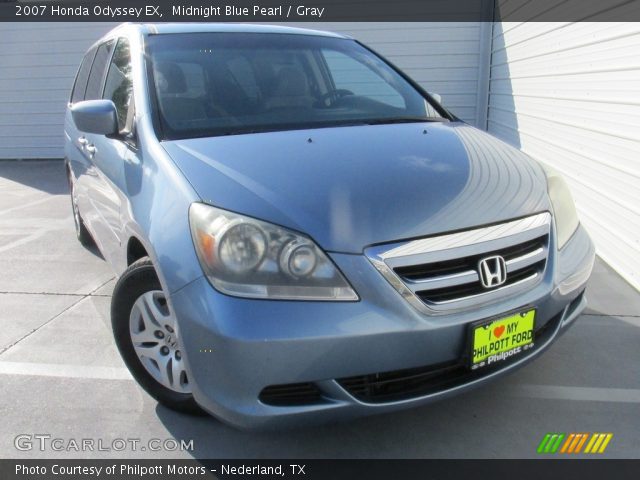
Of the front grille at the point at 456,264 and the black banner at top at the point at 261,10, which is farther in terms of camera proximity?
the black banner at top at the point at 261,10

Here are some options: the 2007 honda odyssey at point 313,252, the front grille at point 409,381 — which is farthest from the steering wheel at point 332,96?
the front grille at point 409,381

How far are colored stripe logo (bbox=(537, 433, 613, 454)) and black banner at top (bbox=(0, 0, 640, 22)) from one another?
6434 mm

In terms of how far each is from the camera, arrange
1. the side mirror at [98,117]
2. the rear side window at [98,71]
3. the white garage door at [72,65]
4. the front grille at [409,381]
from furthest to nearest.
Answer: the white garage door at [72,65]
the rear side window at [98,71]
the side mirror at [98,117]
the front grille at [409,381]

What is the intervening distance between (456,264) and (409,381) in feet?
1.39

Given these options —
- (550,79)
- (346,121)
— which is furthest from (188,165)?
(550,79)

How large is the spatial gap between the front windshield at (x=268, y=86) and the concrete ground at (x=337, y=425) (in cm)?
123

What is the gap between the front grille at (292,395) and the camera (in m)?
1.79

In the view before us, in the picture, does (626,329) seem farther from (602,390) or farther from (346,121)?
(346,121)

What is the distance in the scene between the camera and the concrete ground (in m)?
2.20

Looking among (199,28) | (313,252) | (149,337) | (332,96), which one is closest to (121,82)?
(199,28)

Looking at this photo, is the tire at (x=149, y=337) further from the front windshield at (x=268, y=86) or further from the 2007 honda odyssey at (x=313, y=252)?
the front windshield at (x=268, y=86)

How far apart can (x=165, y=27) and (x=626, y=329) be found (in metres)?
3.01

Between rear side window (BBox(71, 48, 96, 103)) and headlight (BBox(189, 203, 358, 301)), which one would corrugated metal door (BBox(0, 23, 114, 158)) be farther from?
headlight (BBox(189, 203, 358, 301))

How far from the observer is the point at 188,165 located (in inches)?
82.8
